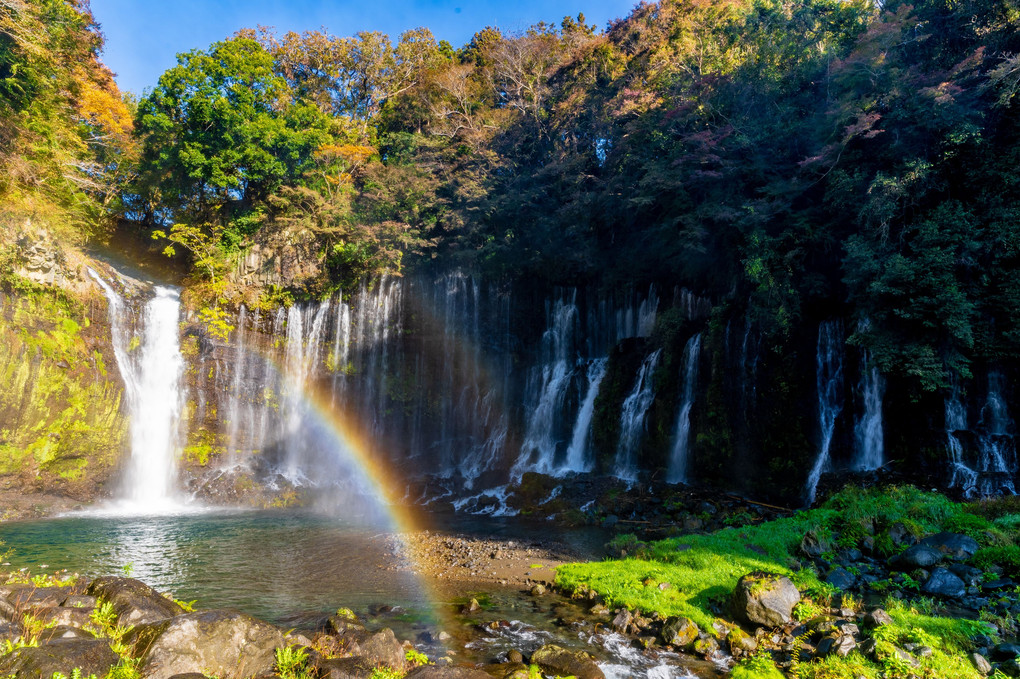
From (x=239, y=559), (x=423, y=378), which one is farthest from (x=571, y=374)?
(x=239, y=559)

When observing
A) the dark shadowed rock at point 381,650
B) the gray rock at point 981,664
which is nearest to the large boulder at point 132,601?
the dark shadowed rock at point 381,650

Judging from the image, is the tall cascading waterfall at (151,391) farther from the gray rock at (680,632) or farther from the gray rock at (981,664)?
the gray rock at (981,664)

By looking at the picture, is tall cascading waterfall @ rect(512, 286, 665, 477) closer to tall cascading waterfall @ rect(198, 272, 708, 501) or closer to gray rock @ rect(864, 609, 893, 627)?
tall cascading waterfall @ rect(198, 272, 708, 501)

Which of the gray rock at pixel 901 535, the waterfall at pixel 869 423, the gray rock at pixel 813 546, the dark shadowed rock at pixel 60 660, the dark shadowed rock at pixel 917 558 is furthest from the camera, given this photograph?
the waterfall at pixel 869 423

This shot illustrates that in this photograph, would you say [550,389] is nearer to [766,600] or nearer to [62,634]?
[766,600]

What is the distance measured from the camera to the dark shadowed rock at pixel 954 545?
852 cm

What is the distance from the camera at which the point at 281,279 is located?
87.4 ft

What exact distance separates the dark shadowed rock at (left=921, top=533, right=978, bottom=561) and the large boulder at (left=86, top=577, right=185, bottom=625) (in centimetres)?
1079

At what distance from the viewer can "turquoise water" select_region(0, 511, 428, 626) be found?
32.5ft

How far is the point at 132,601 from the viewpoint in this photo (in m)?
7.00

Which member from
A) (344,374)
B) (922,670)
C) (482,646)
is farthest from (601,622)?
(344,374)

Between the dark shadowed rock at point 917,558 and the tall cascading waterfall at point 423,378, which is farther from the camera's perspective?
the tall cascading waterfall at point 423,378

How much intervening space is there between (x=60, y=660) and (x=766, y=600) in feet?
25.5

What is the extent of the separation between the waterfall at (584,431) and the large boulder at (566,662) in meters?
13.7
